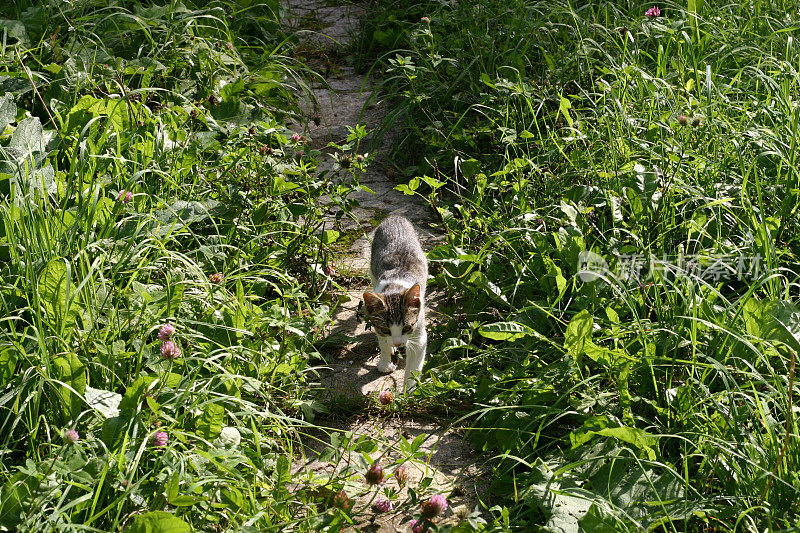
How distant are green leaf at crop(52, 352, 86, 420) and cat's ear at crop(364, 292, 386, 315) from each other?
A: 1181 mm

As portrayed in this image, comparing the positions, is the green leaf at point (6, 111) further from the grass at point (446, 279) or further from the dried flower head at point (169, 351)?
the dried flower head at point (169, 351)

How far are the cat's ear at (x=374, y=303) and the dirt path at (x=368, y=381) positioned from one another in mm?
351

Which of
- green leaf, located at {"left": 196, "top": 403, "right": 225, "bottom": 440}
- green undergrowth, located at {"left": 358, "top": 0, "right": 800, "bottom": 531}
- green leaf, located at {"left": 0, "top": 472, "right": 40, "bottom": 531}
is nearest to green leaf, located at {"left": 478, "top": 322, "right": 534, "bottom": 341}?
green undergrowth, located at {"left": 358, "top": 0, "right": 800, "bottom": 531}

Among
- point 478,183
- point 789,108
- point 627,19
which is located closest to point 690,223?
point 789,108

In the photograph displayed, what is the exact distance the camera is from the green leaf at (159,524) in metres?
2.09

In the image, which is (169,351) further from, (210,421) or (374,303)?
(374,303)

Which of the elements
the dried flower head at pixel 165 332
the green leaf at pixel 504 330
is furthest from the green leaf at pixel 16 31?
the green leaf at pixel 504 330

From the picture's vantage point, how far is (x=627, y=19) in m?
5.01

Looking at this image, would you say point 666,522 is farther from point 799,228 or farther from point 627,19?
point 627,19

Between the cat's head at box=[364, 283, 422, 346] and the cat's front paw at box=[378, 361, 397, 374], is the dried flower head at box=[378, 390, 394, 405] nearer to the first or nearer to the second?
the cat's head at box=[364, 283, 422, 346]

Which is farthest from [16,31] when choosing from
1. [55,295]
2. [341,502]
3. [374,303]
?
[341,502]

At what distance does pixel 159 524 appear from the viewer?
210 cm

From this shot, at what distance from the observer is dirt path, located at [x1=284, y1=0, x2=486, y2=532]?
107 inches

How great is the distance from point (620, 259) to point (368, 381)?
3.97ft
